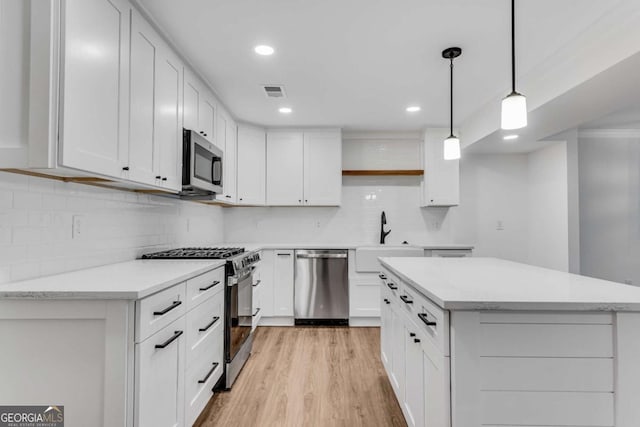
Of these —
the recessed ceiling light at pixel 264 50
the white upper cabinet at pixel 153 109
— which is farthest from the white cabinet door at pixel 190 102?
the recessed ceiling light at pixel 264 50

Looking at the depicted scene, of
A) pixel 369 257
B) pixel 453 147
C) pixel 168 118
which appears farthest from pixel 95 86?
pixel 369 257

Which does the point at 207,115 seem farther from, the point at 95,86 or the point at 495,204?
the point at 495,204

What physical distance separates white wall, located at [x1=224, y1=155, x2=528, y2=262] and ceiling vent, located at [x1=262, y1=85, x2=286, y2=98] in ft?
5.64

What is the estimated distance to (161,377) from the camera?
1.50 m

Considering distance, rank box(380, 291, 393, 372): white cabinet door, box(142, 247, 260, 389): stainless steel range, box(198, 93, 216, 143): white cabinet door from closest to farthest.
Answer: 1. box(380, 291, 393, 372): white cabinet door
2. box(142, 247, 260, 389): stainless steel range
3. box(198, 93, 216, 143): white cabinet door

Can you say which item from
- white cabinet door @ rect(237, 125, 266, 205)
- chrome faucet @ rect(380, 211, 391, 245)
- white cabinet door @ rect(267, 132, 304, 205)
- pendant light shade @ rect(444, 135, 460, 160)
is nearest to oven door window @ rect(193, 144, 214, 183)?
white cabinet door @ rect(237, 125, 266, 205)

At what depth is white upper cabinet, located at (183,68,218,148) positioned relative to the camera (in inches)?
100

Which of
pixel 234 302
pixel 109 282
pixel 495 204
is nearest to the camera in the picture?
pixel 109 282

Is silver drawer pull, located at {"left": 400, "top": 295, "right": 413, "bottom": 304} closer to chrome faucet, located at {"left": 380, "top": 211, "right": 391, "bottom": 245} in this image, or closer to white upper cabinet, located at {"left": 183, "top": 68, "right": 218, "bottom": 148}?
white upper cabinet, located at {"left": 183, "top": 68, "right": 218, "bottom": 148}

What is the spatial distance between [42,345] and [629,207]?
5.74m

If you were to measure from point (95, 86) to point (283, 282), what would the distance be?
9.56 feet

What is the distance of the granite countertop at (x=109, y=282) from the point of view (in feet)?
4.11

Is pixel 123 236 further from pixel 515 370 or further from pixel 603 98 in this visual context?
pixel 603 98

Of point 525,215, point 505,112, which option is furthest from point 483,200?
point 505,112
